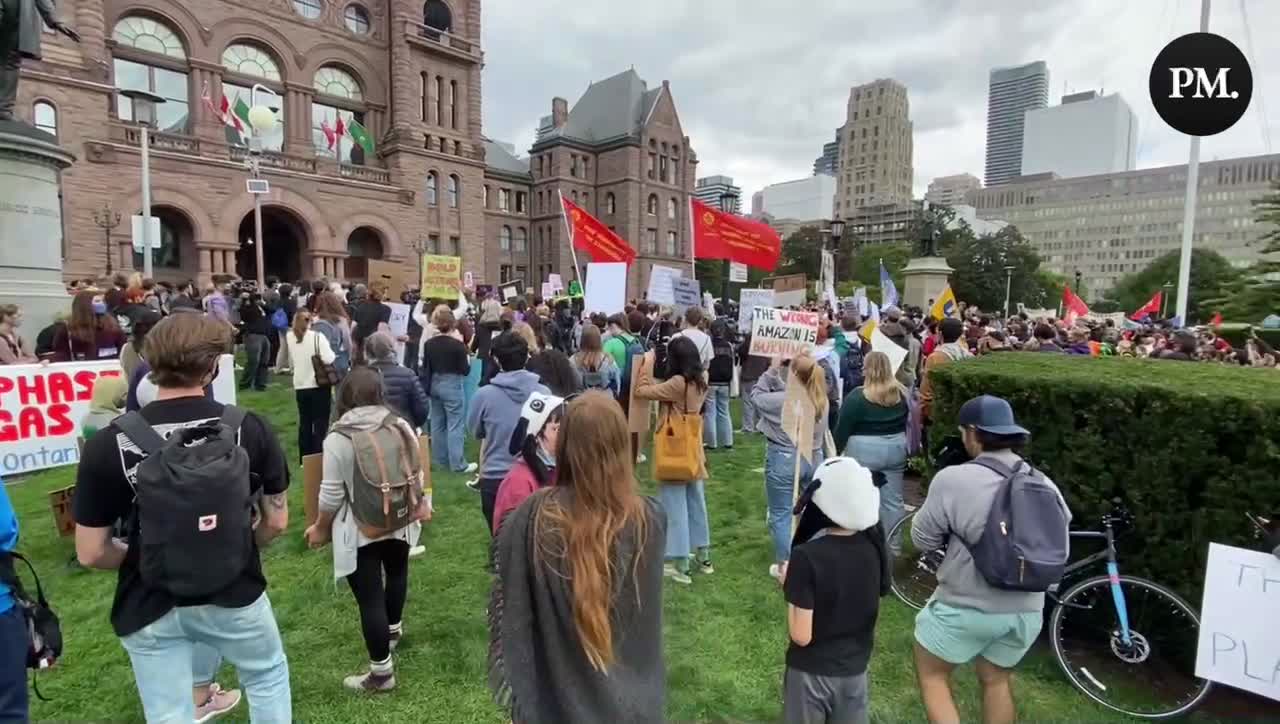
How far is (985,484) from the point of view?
3084 millimetres

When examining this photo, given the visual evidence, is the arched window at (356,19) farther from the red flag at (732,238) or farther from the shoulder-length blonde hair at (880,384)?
the shoulder-length blonde hair at (880,384)

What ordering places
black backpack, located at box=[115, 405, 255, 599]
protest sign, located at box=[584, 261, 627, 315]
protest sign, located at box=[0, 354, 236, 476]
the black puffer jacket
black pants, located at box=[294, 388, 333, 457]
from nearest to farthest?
1. black backpack, located at box=[115, 405, 255, 599]
2. the black puffer jacket
3. protest sign, located at box=[0, 354, 236, 476]
4. black pants, located at box=[294, 388, 333, 457]
5. protest sign, located at box=[584, 261, 627, 315]

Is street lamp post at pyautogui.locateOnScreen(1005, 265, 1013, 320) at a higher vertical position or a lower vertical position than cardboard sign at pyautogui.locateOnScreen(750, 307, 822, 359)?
higher

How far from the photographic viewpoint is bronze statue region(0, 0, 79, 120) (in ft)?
30.9

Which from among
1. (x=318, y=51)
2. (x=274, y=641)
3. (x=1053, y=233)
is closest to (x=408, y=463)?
(x=274, y=641)

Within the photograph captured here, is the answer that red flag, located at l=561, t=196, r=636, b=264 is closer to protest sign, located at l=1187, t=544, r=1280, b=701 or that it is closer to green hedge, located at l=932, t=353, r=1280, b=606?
green hedge, located at l=932, t=353, r=1280, b=606

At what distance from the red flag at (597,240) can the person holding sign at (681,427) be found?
22.4ft

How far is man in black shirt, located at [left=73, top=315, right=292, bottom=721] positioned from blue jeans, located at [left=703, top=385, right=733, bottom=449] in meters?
7.43

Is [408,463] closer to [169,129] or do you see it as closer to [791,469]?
[791,469]

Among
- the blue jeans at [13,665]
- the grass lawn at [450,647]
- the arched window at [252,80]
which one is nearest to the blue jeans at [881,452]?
the grass lawn at [450,647]

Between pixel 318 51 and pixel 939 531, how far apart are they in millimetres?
41880

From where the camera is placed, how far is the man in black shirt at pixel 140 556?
2.31m

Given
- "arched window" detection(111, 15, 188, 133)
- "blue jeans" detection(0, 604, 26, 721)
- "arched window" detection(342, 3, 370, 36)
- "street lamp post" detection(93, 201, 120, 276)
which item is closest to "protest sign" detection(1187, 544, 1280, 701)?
"blue jeans" detection(0, 604, 26, 721)

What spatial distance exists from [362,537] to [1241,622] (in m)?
4.60
